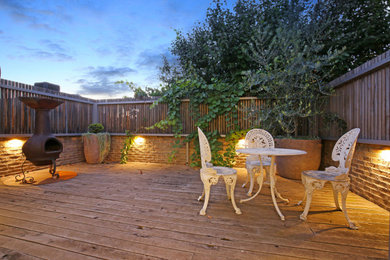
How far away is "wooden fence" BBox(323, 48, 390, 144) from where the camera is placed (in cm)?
219

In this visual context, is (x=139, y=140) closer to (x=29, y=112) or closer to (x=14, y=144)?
(x=29, y=112)

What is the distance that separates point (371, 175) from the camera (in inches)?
95.1

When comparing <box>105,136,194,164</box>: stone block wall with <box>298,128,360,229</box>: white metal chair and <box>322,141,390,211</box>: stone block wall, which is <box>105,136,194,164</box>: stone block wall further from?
<box>322,141,390,211</box>: stone block wall

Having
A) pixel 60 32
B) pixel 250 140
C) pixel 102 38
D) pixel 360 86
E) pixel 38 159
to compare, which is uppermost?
pixel 102 38

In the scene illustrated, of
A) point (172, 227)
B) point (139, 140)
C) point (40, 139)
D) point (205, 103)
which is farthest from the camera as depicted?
point (139, 140)

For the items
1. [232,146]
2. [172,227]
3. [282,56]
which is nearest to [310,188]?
[172,227]

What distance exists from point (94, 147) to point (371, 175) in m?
6.12

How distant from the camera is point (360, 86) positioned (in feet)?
8.85

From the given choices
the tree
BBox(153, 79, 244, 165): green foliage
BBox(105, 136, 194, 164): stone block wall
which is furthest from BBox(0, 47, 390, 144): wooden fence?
the tree

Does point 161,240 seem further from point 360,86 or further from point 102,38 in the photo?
point 102,38

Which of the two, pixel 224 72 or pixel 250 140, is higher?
pixel 224 72

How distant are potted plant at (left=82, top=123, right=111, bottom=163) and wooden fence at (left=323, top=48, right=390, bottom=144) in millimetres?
5905

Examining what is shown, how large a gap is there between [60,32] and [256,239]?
6363 millimetres

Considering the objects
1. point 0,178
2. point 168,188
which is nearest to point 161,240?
point 168,188
